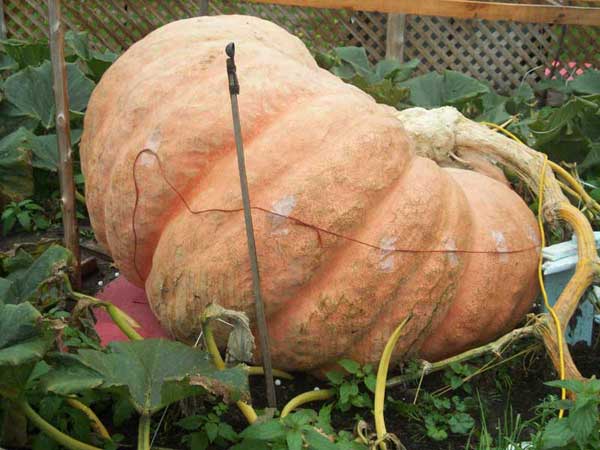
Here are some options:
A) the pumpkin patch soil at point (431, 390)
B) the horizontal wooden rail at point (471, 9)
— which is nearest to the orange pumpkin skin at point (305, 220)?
the pumpkin patch soil at point (431, 390)

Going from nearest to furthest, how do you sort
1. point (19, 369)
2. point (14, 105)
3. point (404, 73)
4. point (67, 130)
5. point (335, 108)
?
1. point (19, 369)
2. point (335, 108)
3. point (67, 130)
4. point (14, 105)
5. point (404, 73)

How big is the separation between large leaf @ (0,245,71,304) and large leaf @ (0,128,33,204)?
1370mm

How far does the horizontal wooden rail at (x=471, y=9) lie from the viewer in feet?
15.1

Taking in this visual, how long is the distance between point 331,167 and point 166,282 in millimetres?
623

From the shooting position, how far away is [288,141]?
244 centimetres

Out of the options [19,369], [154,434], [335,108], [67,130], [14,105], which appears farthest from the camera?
[14,105]

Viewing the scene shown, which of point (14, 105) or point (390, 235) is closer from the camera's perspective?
point (390, 235)

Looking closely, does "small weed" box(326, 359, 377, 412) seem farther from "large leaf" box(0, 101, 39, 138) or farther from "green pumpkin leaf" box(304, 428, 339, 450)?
"large leaf" box(0, 101, 39, 138)

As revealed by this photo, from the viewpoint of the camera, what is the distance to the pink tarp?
113 inches

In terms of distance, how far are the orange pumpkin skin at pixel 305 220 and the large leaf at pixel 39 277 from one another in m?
0.27

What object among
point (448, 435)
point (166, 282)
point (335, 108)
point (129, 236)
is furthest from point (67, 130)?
point (448, 435)

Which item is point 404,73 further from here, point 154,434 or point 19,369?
point 19,369

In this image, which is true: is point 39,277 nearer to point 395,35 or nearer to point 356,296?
point 356,296

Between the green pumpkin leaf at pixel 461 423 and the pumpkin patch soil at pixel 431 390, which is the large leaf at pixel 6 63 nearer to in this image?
the pumpkin patch soil at pixel 431 390
